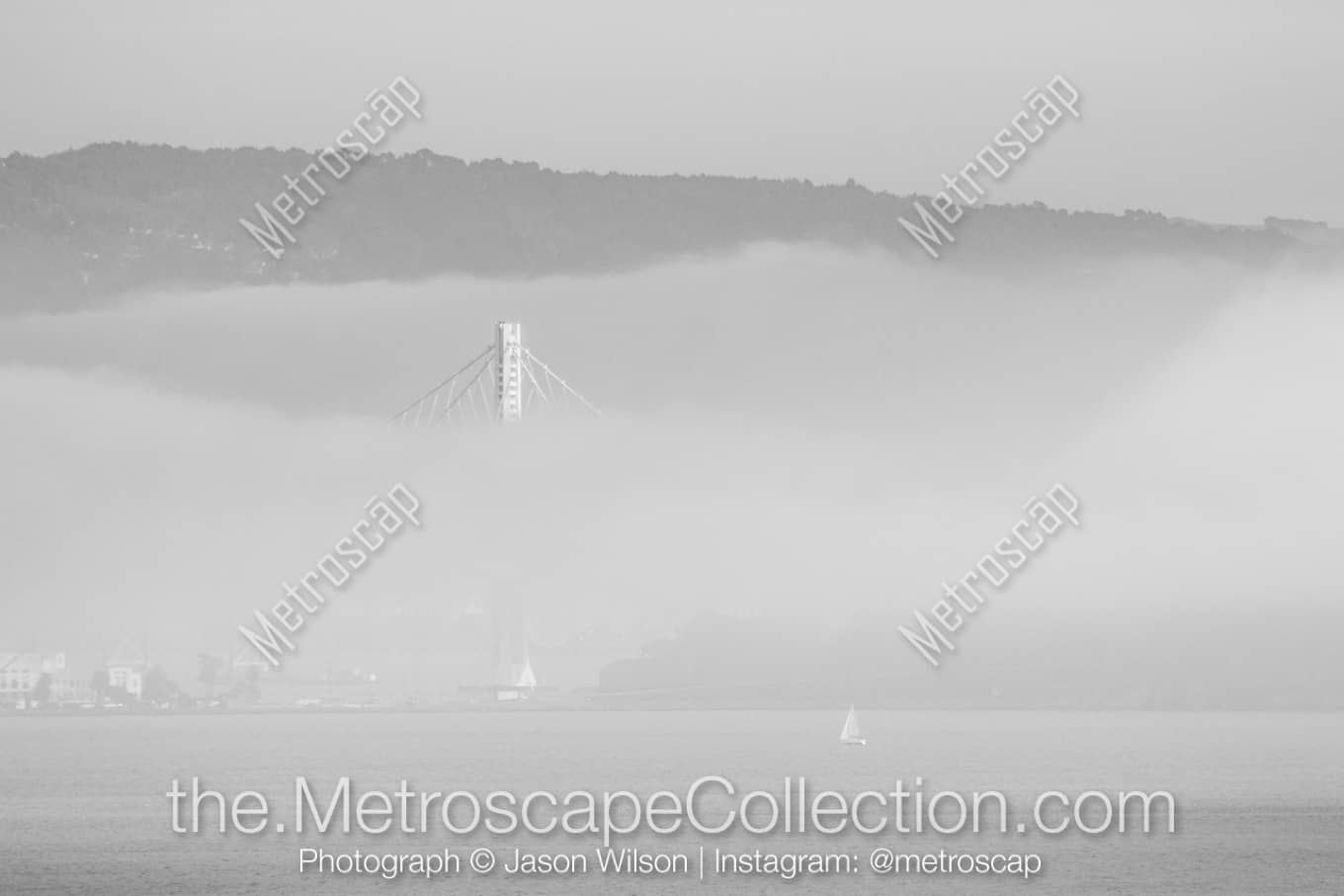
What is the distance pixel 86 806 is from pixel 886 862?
36.0 m

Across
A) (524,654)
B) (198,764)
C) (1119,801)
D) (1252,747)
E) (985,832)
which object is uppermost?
(524,654)

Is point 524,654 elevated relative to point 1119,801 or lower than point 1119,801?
elevated

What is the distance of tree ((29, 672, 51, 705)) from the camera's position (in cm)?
18262

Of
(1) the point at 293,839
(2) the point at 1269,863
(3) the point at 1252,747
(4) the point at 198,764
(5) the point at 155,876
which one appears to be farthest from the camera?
(3) the point at 1252,747

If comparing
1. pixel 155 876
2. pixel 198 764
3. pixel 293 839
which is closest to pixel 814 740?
pixel 198 764

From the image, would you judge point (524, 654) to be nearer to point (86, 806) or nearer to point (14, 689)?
point (14, 689)

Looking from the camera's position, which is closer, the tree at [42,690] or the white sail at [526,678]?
the white sail at [526,678]

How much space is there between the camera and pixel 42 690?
184000mm

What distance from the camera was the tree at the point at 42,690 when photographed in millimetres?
182625

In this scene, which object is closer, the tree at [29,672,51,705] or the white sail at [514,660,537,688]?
the white sail at [514,660,537,688]

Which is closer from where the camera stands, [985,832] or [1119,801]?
[985,832]

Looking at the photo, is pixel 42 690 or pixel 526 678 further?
pixel 42 690

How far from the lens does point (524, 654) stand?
179625 mm

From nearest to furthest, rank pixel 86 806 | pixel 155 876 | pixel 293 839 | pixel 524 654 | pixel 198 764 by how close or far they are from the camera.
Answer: pixel 155 876
pixel 293 839
pixel 86 806
pixel 198 764
pixel 524 654
